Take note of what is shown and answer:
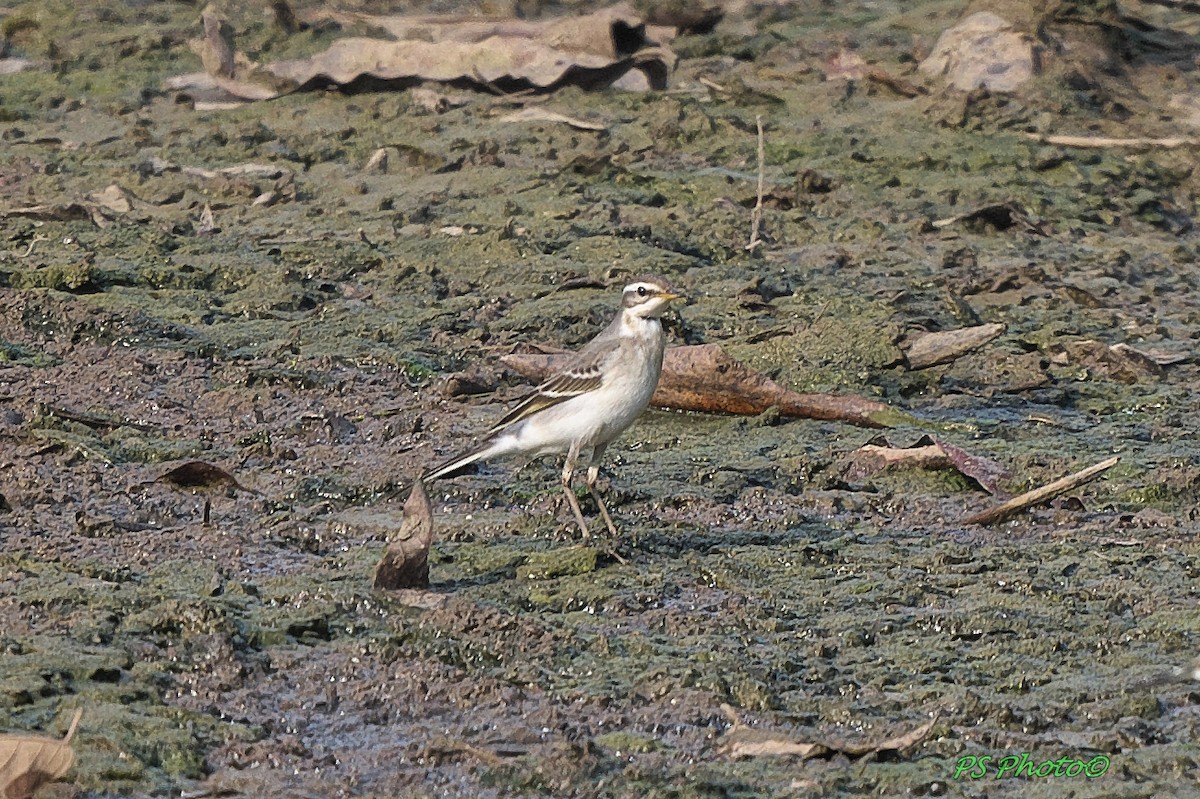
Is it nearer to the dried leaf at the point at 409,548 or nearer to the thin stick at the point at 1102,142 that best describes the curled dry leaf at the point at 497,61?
the thin stick at the point at 1102,142

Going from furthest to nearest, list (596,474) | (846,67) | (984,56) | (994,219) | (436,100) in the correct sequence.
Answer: (846,67), (984,56), (436,100), (994,219), (596,474)

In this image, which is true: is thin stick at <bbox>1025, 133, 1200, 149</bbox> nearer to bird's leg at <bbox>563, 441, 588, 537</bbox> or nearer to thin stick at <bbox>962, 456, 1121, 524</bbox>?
thin stick at <bbox>962, 456, 1121, 524</bbox>

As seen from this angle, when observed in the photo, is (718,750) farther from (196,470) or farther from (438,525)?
(196,470)

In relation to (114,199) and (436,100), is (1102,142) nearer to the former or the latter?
(436,100)

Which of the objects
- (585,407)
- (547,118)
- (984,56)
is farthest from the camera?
(984,56)

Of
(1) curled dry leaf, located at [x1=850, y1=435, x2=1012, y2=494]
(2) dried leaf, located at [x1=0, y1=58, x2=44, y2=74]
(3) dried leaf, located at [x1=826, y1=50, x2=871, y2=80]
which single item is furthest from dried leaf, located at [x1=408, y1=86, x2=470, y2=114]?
(1) curled dry leaf, located at [x1=850, y1=435, x2=1012, y2=494]

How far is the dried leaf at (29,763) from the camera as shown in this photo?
14.3 feet

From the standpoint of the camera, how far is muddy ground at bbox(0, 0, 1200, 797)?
5062 mm

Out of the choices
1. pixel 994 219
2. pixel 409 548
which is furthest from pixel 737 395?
pixel 994 219

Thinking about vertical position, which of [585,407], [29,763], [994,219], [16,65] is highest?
[29,763]

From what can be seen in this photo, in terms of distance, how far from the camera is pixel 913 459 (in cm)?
735

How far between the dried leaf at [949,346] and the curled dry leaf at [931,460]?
1179 millimetres

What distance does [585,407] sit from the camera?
6.76 metres

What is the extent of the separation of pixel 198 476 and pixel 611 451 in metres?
1.76
